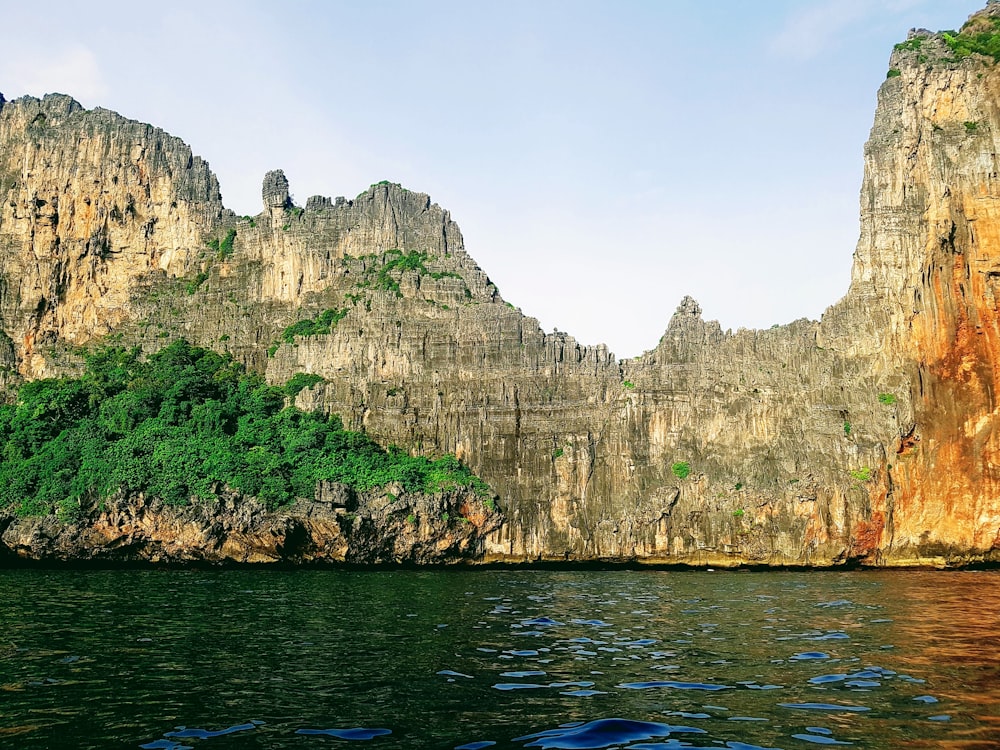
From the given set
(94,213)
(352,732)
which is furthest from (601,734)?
(94,213)

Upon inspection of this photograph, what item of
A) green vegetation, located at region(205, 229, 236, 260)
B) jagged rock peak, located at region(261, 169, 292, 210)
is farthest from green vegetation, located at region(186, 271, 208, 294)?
jagged rock peak, located at region(261, 169, 292, 210)

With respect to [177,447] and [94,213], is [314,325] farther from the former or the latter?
[94,213]

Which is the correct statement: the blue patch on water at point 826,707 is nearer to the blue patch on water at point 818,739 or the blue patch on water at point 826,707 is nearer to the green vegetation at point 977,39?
the blue patch on water at point 818,739

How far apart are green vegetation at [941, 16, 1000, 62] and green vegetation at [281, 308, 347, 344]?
51.2 metres

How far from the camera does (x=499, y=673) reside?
52.6 ft

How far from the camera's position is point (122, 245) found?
9125cm

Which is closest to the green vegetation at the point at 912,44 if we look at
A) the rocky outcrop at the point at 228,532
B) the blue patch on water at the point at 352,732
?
the rocky outcrop at the point at 228,532

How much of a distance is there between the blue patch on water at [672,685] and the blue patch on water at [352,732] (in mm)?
4701

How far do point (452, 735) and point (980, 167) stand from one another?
58.8 m

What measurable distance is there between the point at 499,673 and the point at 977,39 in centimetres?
6394

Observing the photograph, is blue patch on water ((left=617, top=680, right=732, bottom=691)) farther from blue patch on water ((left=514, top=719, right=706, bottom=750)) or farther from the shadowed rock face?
the shadowed rock face

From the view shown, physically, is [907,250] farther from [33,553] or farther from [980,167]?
[33,553]

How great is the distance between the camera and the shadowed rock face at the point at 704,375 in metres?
56.5

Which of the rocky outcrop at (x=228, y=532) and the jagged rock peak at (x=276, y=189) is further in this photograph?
the jagged rock peak at (x=276, y=189)
